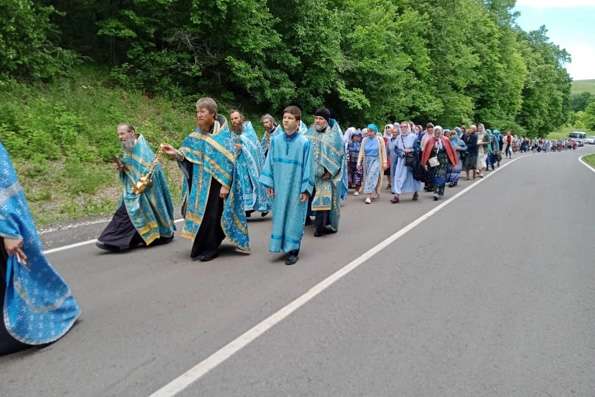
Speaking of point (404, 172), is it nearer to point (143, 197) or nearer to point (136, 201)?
point (143, 197)

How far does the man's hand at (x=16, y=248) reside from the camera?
4105mm

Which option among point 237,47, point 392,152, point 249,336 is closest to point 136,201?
point 249,336

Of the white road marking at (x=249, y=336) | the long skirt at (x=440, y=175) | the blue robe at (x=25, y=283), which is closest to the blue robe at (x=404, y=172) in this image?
the long skirt at (x=440, y=175)

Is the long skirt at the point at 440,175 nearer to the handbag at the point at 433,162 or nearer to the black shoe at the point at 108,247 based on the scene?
the handbag at the point at 433,162

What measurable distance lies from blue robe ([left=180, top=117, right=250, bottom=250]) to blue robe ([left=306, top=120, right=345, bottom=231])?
214 centimetres

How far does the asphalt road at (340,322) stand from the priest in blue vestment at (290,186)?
0.32m

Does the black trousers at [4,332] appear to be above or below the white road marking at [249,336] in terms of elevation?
above

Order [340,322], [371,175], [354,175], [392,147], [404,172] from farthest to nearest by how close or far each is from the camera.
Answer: [354,175] → [392,147] → [404,172] → [371,175] → [340,322]

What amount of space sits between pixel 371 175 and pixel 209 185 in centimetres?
760

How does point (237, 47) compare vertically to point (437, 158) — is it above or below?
above

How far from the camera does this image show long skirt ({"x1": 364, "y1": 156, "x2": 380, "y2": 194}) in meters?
14.1

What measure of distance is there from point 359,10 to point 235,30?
984cm

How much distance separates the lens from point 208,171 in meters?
7.22

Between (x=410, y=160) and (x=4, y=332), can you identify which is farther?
(x=410, y=160)
